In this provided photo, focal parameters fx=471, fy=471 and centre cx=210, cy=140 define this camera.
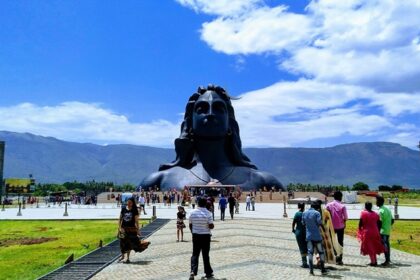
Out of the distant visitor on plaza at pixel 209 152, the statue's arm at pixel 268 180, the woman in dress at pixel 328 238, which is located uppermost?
the distant visitor on plaza at pixel 209 152

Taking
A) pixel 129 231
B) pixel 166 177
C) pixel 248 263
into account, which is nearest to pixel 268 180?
pixel 166 177

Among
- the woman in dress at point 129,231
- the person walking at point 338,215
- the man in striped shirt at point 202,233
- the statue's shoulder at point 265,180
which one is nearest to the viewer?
the man in striped shirt at point 202,233

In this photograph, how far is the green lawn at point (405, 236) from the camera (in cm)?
1370

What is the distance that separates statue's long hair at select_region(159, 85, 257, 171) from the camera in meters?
50.5

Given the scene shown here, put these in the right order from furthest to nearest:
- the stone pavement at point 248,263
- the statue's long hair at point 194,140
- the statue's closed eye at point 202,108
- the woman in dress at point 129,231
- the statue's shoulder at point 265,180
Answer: the statue's long hair at point 194,140 → the statue's shoulder at point 265,180 → the statue's closed eye at point 202,108 → the woman in dress at point 129,231 → the stone pavement at point 248,263

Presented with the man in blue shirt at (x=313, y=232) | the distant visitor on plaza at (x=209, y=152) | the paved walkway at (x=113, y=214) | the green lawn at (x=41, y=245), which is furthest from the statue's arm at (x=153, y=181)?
the man in blue shirt at (x=313, y=232)

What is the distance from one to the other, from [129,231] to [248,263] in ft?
9.29

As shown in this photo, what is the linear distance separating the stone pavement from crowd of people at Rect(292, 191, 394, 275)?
0.30m

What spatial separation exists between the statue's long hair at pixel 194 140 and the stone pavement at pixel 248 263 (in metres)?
35.6

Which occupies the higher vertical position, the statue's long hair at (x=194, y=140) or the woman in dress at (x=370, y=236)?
the statue's long hair at (x=194, y=140)

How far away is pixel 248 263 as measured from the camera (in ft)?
33.7


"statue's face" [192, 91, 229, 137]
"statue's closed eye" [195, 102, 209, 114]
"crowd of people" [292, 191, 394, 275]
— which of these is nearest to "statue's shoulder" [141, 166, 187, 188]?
"statue's face" [192, 91, 229, 137]

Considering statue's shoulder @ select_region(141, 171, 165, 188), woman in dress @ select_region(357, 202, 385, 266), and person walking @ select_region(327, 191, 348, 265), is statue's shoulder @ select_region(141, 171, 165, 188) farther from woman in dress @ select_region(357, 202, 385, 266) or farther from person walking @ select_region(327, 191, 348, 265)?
woman in dress @ select_region(357, 202, 385, 266)

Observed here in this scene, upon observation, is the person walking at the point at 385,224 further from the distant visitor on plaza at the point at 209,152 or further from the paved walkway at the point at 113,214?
the distant visitor on plaza at the point at 209,152
